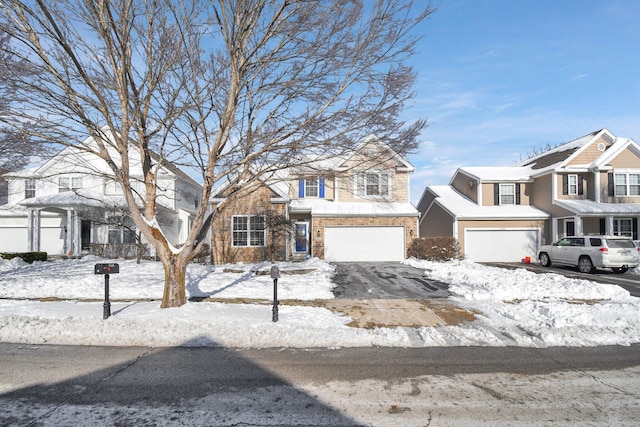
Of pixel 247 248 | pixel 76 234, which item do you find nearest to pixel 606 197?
pixel 247 248

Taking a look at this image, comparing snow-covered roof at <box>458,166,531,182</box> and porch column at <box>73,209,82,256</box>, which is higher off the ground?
snow-covered roof at <box>458,166,531,182</box>

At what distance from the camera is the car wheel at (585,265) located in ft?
54.9

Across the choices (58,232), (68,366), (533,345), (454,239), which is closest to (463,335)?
(533,345)

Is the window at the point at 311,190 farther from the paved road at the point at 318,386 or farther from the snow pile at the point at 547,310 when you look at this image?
the paved road at the point at 318,386

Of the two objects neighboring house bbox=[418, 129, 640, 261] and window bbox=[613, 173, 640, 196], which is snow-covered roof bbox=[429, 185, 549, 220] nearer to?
neighboring house bbox=[418, 129, 640, 261]

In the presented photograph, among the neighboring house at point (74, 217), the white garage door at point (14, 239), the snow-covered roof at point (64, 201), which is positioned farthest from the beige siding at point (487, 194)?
the white garage door at point (14, 239)

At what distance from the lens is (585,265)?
17.0 meters

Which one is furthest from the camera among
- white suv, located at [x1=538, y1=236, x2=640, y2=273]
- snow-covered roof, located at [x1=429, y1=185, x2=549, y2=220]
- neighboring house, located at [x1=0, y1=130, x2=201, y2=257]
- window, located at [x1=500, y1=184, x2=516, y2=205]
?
window, located at [x1=500, y1=184, x2=516, y2=205]

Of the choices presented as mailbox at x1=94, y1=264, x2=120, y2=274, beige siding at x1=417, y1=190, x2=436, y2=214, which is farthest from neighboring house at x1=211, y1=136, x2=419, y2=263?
mailbox at x1=94, y1=264, x2=120, y2=274

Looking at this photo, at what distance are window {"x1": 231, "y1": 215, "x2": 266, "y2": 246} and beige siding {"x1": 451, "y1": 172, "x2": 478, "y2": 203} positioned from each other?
14.8 m

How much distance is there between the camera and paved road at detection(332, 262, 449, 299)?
10734 mm

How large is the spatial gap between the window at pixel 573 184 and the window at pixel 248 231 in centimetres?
1933

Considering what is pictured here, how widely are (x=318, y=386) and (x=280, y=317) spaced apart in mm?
3281

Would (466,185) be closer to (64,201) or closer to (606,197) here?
(606,197)
